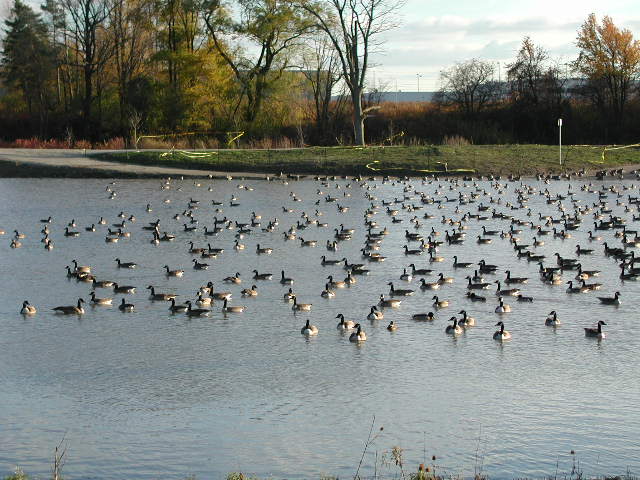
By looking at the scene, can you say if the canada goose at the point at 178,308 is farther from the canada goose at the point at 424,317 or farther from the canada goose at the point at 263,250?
the canada goose at the point at 263,250

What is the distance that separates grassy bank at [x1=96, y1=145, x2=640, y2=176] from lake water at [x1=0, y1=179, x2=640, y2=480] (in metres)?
31.1

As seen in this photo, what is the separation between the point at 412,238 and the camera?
36812 millimetres

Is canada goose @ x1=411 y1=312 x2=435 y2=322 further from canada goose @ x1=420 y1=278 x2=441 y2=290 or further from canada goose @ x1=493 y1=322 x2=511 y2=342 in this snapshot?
canada goose @ x1=420 y1=278 x2=441 y2=290

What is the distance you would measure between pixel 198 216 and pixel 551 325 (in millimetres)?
24968

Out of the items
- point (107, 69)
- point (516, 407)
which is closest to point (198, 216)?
point (516, 407)

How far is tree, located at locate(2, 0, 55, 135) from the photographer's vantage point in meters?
90.2

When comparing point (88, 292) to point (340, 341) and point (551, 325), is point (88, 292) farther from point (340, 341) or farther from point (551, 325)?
point (551, 325)

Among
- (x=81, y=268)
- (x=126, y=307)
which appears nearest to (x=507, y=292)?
(x=126, y=307)

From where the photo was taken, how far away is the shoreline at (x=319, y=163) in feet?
208

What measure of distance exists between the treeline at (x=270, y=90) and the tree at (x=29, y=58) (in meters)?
0.21

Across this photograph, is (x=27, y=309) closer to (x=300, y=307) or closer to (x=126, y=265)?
(x=300, y=307)

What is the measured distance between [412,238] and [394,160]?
92.2 ft

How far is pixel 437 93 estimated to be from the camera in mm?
87625

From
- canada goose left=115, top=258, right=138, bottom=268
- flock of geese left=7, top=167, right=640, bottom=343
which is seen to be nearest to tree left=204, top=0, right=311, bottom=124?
flock of geese left=7, top=167, right=640, bottom=343
